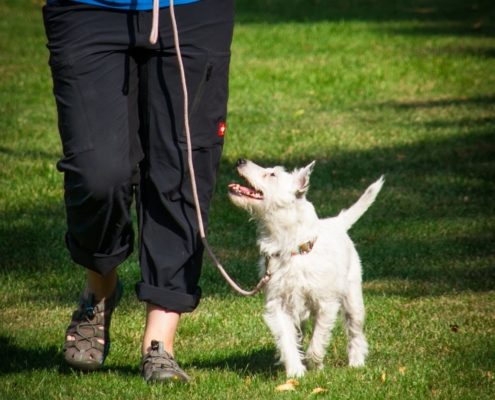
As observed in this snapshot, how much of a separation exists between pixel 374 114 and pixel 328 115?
1.82ft

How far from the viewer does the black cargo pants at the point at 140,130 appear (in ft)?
15.4

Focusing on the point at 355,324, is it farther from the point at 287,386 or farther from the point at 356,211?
the point at 287,386

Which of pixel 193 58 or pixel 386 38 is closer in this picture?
pixel 193 58

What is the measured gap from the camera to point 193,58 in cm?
484

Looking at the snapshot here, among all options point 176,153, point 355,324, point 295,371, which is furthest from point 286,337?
point 176,153

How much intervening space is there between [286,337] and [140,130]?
125 cm

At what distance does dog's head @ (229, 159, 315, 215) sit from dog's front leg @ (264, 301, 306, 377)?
48 centimetres

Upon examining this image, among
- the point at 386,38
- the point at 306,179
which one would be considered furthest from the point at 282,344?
the point at 386,38

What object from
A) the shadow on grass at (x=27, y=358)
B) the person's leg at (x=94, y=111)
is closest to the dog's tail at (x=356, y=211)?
the person's leg at (x=94, y=111)

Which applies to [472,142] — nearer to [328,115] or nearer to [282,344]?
[328,115]

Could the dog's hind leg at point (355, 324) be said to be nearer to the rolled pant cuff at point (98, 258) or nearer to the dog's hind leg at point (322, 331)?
the dog's hind leg at point (322, 331)

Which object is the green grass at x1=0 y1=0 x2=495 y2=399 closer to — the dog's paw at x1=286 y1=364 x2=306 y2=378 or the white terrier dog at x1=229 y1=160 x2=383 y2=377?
the dog's paw at x1=286 y1=364 x2=306 y2=378

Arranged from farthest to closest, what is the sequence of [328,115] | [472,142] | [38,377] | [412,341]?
1. [328,115]
2. [472,142]
3. [412,341]
4. [38,377]

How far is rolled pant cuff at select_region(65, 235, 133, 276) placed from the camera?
4988mm
